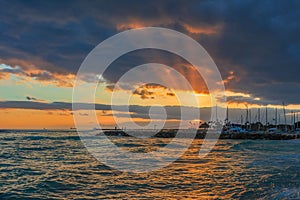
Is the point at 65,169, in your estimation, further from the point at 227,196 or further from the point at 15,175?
the point at 227,196

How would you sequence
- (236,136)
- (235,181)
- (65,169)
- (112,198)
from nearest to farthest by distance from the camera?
(112,198)
(235,181)
(65,169)
(236,136)

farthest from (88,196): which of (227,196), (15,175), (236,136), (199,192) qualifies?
(236,136)

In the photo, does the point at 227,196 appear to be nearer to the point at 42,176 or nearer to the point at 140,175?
the point at 140,175

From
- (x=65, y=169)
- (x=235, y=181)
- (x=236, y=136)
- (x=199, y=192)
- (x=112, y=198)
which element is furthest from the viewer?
(x=236, y=136)

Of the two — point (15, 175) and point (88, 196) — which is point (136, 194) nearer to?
point (88, 196)

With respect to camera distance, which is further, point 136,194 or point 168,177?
point 168,177

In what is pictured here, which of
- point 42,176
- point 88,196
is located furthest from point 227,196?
point 42,176

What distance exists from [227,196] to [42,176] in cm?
910

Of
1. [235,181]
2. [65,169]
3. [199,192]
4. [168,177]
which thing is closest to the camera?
[199,192]

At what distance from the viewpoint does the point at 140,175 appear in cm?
1524

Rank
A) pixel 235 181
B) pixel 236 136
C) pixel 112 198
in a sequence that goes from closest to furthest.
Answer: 1. pixel 112 198
2. pixel 235 181
3. pixel 236 136

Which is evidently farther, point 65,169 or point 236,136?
point 236,136

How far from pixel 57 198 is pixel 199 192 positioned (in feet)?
17.0

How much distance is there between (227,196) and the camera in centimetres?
1051
